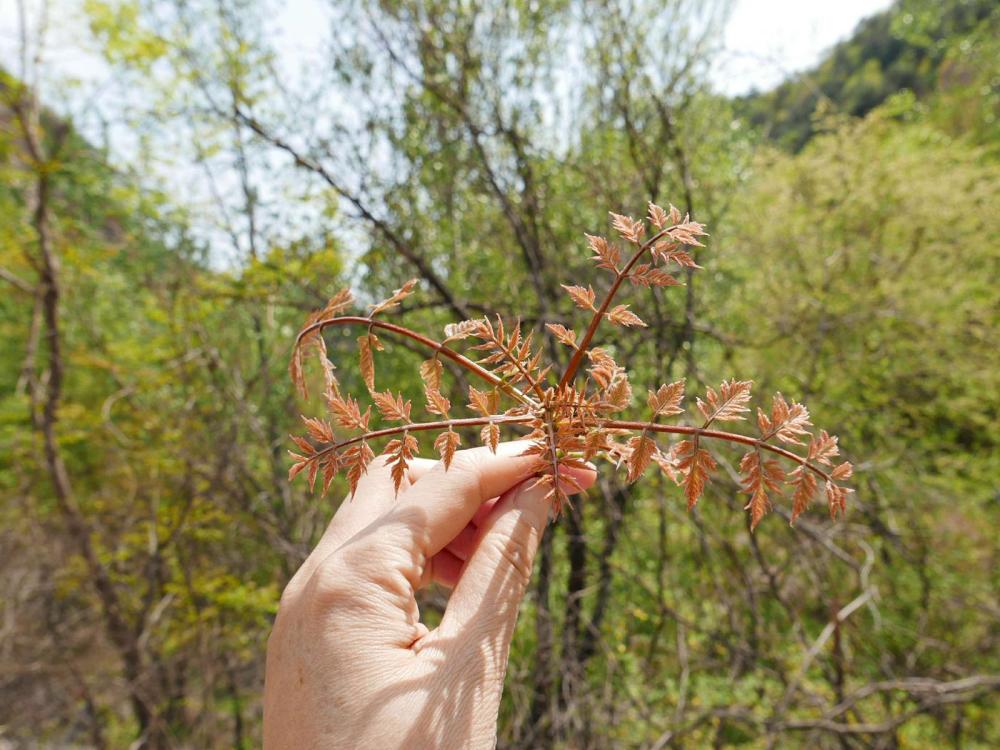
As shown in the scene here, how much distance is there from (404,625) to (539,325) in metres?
2.77

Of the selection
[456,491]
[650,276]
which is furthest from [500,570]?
[650,276]

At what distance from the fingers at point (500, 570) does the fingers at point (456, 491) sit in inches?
2.2

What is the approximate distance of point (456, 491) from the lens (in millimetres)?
1358

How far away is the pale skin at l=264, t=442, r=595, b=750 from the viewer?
1.09 m

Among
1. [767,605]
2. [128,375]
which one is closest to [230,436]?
[128,375]

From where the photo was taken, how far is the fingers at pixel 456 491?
133 centimetres

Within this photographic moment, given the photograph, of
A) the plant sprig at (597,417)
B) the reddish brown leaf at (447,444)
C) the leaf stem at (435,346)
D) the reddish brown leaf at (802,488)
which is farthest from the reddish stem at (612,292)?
the reddish brown leaf at (802,488)

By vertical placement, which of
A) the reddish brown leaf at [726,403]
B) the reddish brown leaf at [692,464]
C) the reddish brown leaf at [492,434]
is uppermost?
the reddish brown leaf at [492,434]

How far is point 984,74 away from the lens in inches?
575

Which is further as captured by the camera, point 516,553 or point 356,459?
point 516,553

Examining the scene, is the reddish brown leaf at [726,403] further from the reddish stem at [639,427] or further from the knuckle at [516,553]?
the knuckle at [516,553]

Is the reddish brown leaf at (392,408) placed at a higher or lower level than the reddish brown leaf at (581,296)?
lower

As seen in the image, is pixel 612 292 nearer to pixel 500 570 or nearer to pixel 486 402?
pixel 486 402

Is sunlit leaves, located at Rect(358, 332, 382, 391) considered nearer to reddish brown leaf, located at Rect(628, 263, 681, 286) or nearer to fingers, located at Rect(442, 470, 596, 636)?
fingers, located at Rect(442, 470, 596, 636)
